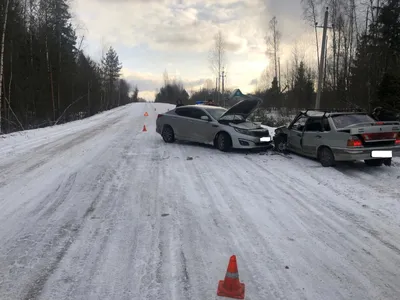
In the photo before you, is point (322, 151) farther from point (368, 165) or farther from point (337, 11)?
point (337, 11)

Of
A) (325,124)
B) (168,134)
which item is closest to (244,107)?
(168,134)

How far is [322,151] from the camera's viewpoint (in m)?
9.48

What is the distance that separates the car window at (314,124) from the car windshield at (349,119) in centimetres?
46

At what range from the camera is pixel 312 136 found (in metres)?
9.87

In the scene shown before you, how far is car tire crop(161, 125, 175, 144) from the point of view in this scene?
43.6 ft

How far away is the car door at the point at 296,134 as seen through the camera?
415 inches

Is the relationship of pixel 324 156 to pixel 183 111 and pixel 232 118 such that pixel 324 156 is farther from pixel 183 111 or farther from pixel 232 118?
pixel 183 111

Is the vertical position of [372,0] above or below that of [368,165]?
above

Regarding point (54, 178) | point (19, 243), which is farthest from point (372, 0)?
point (19, 243)

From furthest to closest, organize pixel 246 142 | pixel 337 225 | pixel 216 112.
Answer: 1. pixel 216 112
2. pixel 246 142
3. pixel 337 225

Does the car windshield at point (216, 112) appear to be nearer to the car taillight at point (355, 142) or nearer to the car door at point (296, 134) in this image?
the car door at point (296, 134)

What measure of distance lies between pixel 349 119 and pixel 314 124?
3.28 ft

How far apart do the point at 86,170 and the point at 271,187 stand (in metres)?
4.41

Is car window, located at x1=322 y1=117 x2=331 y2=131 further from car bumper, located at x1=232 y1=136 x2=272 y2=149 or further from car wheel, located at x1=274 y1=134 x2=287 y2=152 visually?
car bumper, located at x1=232 y1=136 x2=272 y2=149
